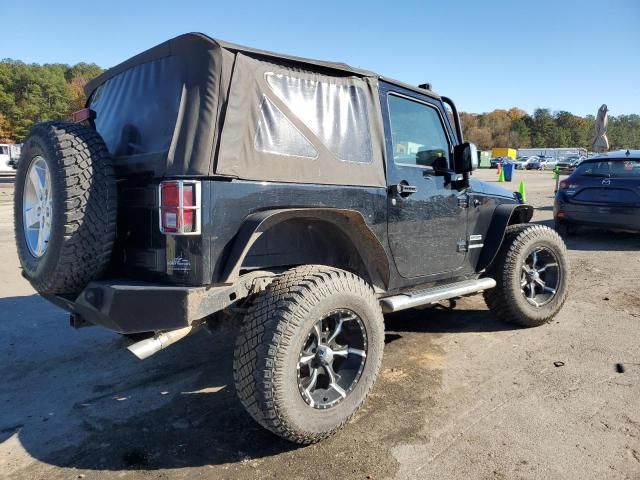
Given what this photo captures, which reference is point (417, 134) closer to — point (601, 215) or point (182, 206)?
point (182, 206)

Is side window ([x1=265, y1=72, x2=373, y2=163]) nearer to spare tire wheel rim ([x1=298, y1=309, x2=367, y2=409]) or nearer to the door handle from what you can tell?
the door handle

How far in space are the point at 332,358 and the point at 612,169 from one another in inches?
301

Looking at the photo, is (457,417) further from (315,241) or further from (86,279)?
(86,279)

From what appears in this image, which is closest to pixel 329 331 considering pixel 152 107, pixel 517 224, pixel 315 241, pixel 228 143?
pixel 315 241

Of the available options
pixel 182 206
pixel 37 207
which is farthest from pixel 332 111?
pixel 37 207

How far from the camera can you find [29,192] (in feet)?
10.1

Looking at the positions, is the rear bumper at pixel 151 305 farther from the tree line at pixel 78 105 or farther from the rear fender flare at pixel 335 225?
the tree line at pixel 78 105

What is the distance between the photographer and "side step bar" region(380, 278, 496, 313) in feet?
11.4

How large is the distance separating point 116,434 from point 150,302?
1.02 m

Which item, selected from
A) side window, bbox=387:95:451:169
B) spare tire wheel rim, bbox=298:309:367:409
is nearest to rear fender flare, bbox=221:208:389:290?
spare tire wheel rim, bbox=298:309:367:409

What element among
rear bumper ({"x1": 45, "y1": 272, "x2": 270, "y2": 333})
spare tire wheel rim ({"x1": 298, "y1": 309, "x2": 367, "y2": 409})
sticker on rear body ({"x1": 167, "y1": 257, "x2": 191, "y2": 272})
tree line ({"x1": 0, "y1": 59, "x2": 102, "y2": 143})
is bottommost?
spare tire wheel rim ({"x1": 298, "y1": 309, "x2": 367, "y2": 409})

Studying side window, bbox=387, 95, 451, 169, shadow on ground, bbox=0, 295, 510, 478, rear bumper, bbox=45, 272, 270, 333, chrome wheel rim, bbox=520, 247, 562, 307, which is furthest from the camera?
chrome wheel rim, bbox=520, 247, 562, 307

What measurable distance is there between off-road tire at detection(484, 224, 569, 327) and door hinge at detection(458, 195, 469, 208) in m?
0.65

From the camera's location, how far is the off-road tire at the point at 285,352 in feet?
8.39
